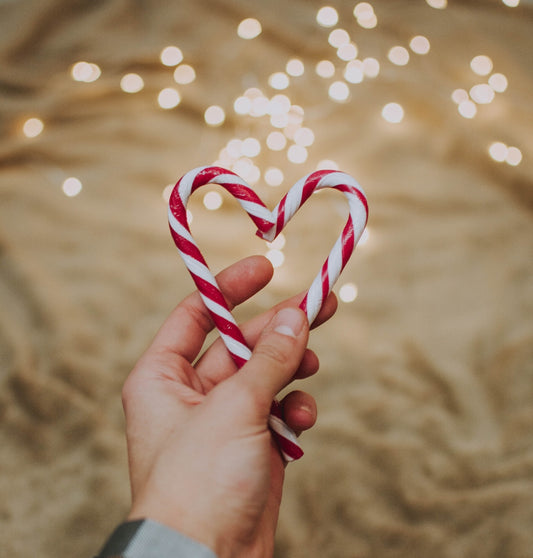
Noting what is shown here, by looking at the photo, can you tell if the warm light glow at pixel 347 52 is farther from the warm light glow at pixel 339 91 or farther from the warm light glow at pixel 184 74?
the warm light glow at pixel 184 74

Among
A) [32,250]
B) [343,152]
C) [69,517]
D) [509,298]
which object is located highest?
[343,152]

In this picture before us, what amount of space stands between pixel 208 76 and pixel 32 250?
0.68 metres

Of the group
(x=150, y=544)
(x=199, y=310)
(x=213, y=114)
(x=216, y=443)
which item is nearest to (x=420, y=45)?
(x=213, y=114)

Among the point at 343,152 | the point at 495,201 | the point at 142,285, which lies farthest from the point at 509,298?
the point at 142,285

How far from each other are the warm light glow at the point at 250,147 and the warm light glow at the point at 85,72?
46 cm

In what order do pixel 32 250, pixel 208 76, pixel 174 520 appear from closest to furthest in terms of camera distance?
pixel 174 520, pixel 32 250, pixel 208 76

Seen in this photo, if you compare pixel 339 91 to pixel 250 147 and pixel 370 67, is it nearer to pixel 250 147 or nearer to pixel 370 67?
pixel 370 67

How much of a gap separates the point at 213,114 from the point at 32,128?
1.65 feet

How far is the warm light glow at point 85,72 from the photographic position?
5.26 ft

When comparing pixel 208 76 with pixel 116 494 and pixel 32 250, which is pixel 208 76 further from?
pixel 116 494

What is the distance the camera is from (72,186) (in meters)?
1.55

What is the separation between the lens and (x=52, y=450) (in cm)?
129

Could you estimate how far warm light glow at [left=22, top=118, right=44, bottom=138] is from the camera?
1579mm

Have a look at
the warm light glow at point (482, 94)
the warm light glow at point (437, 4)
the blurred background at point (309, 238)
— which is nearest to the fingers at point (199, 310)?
the blurred background at point (309, 238)
